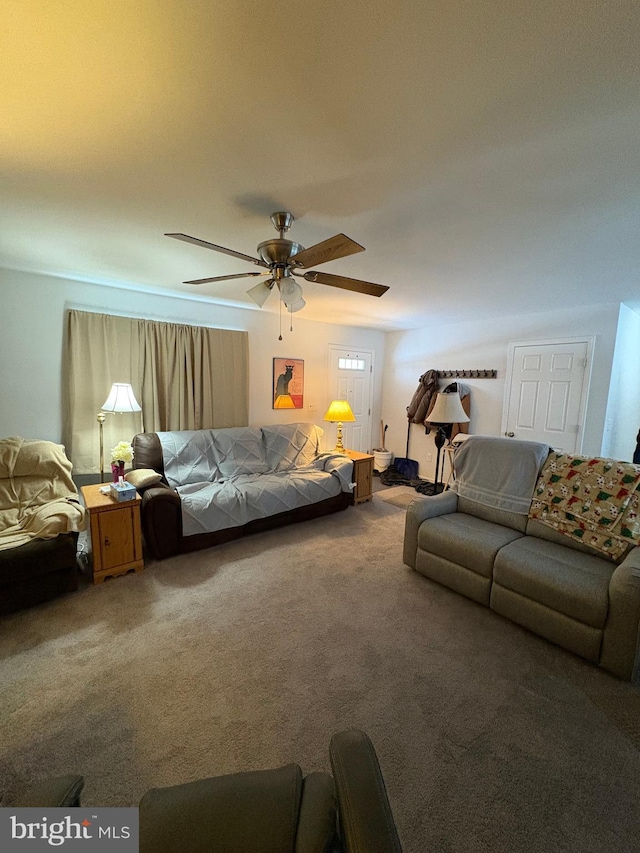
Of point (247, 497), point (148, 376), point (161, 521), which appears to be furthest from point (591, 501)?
point (148, 376)

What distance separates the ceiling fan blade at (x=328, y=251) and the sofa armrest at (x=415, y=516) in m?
1.94

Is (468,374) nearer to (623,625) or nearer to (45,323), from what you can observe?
(623,625)

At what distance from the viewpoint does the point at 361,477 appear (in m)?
4.42

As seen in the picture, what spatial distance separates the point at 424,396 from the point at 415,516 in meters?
2.94

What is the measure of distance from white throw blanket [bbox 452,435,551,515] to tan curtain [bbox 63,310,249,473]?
2745 millimetres

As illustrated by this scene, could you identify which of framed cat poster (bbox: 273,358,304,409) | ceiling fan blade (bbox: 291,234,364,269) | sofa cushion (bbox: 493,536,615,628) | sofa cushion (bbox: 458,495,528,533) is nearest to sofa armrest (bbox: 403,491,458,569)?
sofa cushion (bbox: 458,495,528,533)

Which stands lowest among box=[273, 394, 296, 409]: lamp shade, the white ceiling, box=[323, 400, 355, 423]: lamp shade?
box=[323, 400, 355, 423]: lamp shade

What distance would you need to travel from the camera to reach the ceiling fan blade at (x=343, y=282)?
210 cm

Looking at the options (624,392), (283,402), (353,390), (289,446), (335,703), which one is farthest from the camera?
(353,390)

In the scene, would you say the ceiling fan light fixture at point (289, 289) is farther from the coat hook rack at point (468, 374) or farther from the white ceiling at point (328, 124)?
the coat hook rack at point (468, 374)

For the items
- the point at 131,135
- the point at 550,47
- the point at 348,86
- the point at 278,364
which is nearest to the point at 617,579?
the point at 550,47

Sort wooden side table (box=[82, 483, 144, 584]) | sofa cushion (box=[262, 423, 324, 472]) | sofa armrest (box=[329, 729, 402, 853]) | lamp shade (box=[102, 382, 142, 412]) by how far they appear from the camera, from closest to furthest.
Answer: sofa armrest (box=[329, 729, 402, 853])
wooden side table (box=[82, 483, 144, 584])
lamp shade (box=[102, 382, 142, 412])
sofa cushion (box=[262, 423, 324, 472])

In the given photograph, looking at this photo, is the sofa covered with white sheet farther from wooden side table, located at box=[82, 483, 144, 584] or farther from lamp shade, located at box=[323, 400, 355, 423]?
lamp shade, located at box=[323, 400, 355, 423]

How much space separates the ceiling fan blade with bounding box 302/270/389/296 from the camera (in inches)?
82.7
